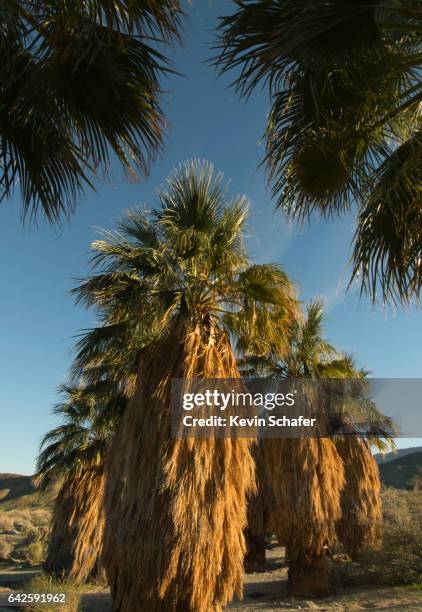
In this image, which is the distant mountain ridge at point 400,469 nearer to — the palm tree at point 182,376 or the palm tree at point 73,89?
the palm tree at point 182,376

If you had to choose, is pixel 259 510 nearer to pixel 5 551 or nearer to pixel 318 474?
pixel 318 474

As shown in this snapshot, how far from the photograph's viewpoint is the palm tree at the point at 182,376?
20.6 ft

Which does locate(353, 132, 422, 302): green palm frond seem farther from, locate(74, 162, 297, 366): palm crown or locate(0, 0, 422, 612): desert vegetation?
locate(74, 162, 297, 366): palm crown

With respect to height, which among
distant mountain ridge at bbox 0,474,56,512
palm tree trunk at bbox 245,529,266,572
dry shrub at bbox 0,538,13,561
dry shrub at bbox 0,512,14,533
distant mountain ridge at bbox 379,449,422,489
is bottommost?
dry shrub at bbox 0,538,13,561

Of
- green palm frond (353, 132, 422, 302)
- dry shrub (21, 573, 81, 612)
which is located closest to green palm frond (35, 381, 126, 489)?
dry shrub (21, 573, 81, 612)

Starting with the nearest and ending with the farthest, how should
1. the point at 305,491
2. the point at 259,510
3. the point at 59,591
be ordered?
the point at 59,591, the point at 305,491, the point at 259,510

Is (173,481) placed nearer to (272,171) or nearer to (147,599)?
(147,599)

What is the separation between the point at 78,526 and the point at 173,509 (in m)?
10.1

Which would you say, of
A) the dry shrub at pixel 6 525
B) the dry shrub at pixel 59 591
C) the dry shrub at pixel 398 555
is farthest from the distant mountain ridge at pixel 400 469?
the dry shrub at pixel 59 591

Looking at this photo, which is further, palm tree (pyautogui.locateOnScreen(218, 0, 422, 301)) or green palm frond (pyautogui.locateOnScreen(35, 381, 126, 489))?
green palm frond (pyautogui.locateOnScreen(35, 381, 126, 489))

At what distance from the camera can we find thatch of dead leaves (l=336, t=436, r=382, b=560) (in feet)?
51.5

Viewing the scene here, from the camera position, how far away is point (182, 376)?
7.32 m

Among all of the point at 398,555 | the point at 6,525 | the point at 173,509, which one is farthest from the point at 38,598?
the point at 6,525

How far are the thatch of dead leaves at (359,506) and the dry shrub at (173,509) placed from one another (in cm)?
1030
